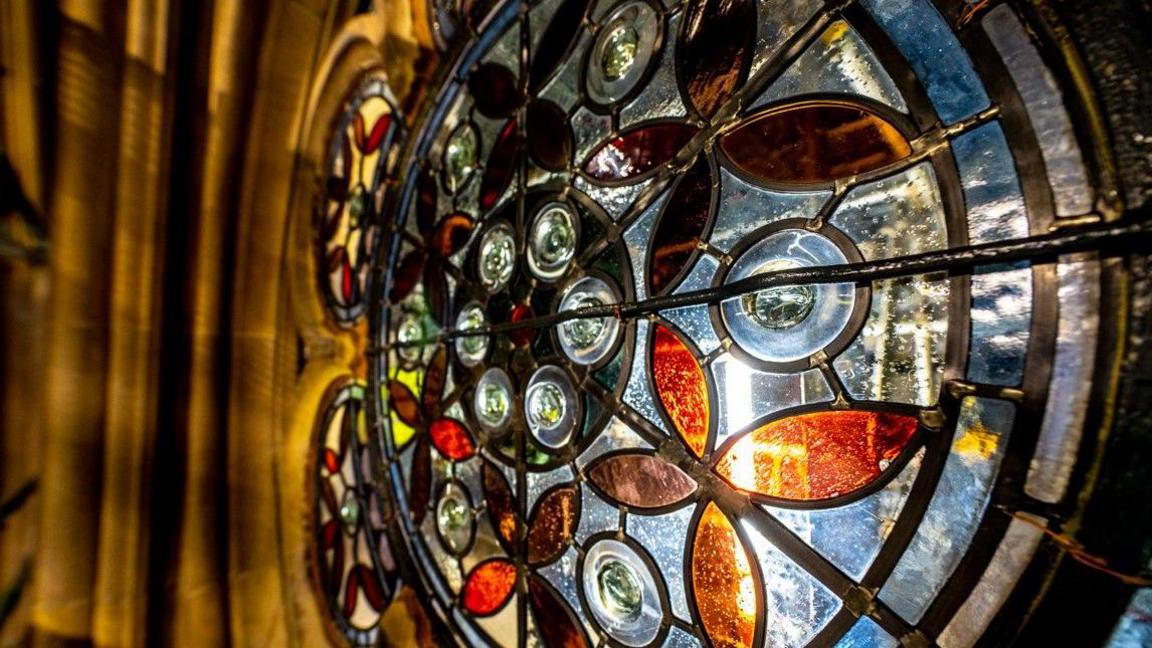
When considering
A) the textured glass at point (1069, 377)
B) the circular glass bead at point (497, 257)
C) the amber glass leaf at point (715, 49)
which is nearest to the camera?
the textured glass at point (1069, 377)

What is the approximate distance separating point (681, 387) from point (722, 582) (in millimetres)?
454

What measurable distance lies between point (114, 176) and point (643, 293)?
2397 millimetres

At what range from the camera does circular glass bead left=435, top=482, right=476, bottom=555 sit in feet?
5.32

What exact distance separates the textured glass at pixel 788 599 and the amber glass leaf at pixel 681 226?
0.62 m

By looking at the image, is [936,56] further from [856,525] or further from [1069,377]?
[856,525]

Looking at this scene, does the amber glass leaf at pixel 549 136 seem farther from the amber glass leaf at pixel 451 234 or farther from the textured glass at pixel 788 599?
the textured glass at pixel 788 599

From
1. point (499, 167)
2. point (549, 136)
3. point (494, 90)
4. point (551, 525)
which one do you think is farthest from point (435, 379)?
point (494, 90)

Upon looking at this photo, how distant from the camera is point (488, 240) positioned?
1.63m

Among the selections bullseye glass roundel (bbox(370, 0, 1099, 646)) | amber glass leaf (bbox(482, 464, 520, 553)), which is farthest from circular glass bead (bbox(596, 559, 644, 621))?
amber glass leaf (bbox(482, 464, 520, 553))

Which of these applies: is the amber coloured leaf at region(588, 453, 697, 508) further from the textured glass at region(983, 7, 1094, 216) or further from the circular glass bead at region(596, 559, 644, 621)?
the textured glass at region(983, 7, 1094, 216)

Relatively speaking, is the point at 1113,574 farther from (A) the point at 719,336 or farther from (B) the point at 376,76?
(B) the point at 376,76

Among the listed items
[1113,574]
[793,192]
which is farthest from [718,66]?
[1113,574]

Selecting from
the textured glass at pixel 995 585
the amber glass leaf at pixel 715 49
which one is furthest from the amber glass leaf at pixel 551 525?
the amber glass leaf at pixel 715 49

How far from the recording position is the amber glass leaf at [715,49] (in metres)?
1.08
